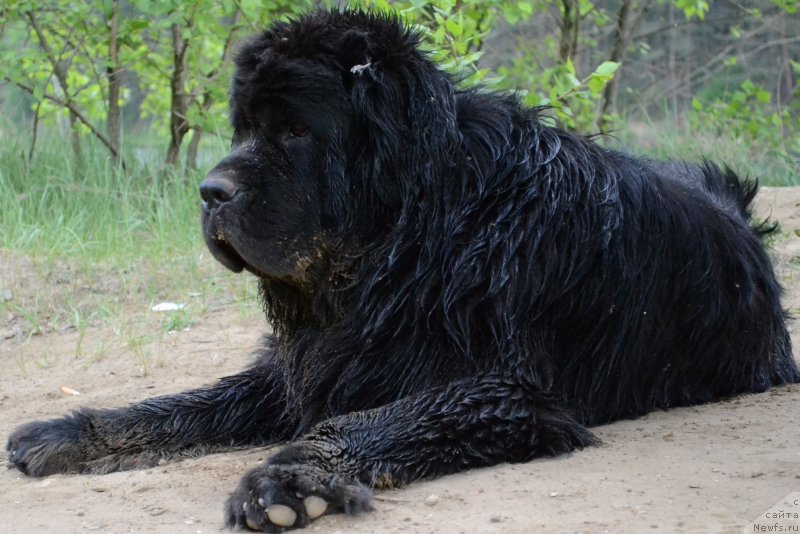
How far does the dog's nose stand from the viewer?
3.46 metres

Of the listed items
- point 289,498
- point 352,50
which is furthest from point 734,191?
point 289,498

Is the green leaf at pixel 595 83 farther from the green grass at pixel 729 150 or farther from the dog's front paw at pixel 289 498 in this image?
the green grass at pixel 729 150

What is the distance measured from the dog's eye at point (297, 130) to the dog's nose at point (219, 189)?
0.96 feet

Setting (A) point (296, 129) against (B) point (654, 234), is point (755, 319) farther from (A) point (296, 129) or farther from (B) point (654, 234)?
(A) point (296, 129)

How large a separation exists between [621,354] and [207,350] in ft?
8.03

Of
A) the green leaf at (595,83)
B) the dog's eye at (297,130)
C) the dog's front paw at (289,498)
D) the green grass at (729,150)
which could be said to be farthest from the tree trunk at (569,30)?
the dog's front paw at (289,498)

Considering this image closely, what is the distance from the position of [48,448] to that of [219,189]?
1159 mm

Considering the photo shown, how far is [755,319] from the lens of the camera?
166 inches

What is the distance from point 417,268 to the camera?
3578 mm

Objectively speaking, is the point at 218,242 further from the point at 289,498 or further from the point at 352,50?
the point at 289,498

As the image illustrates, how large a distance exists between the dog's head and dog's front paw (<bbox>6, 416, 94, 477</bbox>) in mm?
904

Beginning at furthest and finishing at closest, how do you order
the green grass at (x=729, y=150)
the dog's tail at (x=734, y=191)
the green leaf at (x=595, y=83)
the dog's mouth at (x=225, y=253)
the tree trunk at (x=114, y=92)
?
the green grass at (x=729, y=150) → the tree trunk at (x=114, y=92) → the green leaf at (x=595, y=83) → the dog's tail at (x=734, y=191) → the dog's mouth at (x=225, y=253)

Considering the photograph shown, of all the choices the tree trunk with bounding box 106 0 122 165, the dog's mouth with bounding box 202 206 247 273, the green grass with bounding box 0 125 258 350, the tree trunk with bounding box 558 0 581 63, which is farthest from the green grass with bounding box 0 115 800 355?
the dog's mouth with bounding box 202 206 247 273

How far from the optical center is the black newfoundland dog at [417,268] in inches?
134
